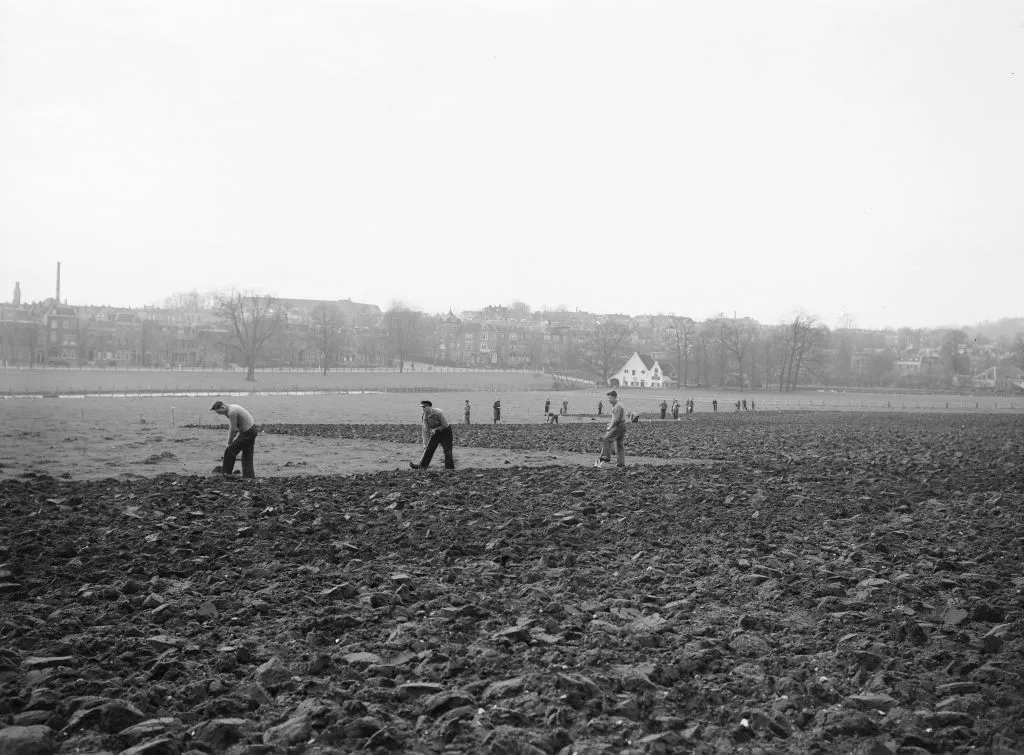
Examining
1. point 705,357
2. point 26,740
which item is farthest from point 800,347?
point 26,740

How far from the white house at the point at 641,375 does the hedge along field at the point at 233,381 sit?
51.6 ft

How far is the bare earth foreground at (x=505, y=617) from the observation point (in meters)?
6.80

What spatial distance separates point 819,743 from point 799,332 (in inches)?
6141

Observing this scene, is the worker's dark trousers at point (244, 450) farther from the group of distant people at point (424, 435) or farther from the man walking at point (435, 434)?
the man walking at point (435, 434)

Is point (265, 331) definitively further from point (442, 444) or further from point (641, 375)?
point (442, 444)

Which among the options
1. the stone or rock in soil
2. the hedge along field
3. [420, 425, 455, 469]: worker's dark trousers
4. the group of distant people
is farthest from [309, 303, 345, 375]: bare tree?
the stone or rock in soil

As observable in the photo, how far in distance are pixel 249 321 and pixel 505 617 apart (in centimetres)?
16119

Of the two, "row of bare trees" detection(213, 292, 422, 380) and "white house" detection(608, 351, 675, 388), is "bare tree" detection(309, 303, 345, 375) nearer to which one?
"row of bare trees" detection(213, 292, 422, 380)

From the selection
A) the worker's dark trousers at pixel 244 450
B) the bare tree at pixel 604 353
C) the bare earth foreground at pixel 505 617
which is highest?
the bare tree at pixel 604 353

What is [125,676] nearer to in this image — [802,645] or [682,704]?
[682,704]

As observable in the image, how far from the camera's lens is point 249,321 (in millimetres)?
162750

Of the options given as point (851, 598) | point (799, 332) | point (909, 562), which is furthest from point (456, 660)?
point (799, 332)

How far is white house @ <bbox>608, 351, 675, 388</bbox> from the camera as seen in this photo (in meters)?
160

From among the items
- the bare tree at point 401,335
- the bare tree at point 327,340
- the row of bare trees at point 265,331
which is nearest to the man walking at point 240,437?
the row of bare trees at point 265,331
